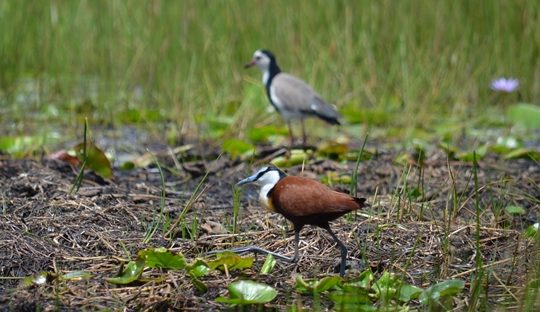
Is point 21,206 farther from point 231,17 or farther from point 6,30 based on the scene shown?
point 231,17

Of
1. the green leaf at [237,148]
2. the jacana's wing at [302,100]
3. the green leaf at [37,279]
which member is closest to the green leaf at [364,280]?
the green leaf at [37,279]

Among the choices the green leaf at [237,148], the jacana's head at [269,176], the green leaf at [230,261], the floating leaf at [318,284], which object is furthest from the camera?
the green leaf at [237,148]

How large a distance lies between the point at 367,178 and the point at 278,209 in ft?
7.26

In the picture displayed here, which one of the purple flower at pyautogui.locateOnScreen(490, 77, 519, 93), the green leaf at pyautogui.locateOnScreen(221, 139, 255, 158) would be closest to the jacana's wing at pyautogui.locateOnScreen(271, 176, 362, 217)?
the green leaf at pyautogui.locateOnScreen(221, 139, 255, 158)

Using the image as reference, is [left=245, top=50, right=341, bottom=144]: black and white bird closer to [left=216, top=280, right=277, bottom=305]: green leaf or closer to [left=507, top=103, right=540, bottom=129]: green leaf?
[left=507, top=103, right=540, bottom=129]: green leaf

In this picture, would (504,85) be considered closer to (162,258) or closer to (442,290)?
(442,290)

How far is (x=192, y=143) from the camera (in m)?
7.46

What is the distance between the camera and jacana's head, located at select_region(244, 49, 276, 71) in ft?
27.8

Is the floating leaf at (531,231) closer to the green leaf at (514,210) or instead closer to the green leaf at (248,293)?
the green leaf at (514,210)

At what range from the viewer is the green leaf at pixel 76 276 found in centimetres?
394

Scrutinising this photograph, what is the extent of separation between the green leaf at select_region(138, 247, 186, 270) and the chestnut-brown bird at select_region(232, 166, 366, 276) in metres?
0.32

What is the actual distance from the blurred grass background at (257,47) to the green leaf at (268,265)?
4163 mm

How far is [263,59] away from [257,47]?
0.69 meters

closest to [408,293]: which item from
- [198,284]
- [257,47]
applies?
[198,284]
